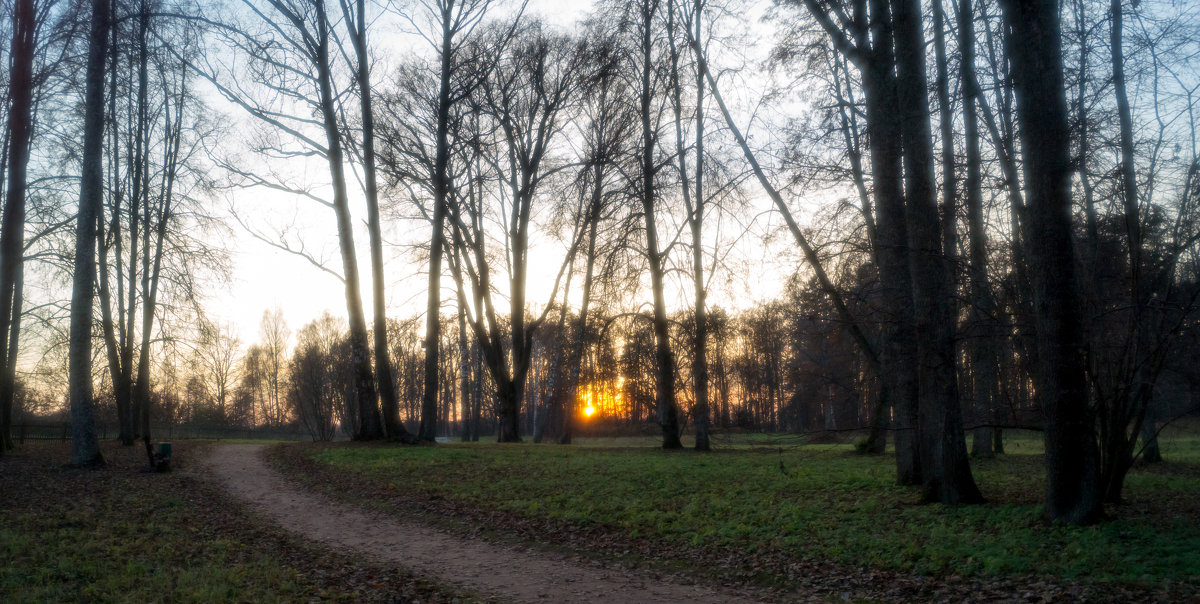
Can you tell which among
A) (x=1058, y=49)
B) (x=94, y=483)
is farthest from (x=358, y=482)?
(x=1058, y=49)

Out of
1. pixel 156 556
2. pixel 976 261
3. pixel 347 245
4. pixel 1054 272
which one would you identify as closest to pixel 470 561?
pixel 156 556

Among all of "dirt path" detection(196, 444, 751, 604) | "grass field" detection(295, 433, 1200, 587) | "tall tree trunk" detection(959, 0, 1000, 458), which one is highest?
"tall tree trunk" detection(959, 0, 1000, 458)

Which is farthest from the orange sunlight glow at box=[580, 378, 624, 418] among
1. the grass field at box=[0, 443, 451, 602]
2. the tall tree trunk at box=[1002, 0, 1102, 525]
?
the tall tree trunk at box=[1002, 0, 1102, 525]

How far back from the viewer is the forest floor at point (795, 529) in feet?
21.0

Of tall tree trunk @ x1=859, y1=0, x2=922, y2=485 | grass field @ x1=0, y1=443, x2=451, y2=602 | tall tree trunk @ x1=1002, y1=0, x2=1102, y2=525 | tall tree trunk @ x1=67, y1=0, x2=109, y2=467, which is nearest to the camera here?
grass field @ x1=0, y1=443, x2=451, y2=602

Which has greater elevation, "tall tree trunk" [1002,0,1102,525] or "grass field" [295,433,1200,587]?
"tall tree trunk" [1002,0,1102,525]

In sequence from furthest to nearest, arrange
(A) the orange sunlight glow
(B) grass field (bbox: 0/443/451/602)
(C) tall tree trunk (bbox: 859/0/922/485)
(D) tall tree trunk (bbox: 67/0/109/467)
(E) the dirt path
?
(A) the orange sunlight glow
(D) tall tree trunk (bbox: 67/0/109/467)
(C) tall tree trunk (bbox: 859/0/922/485)
(E) the dirt path
(B) grass field (bbox: 0/443/451/602)

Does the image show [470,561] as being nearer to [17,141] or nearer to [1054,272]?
[1054,272]

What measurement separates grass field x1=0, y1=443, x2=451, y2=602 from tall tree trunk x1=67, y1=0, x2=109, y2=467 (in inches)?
118

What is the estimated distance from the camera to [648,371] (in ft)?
61.9

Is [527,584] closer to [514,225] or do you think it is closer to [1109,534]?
[1109,534]

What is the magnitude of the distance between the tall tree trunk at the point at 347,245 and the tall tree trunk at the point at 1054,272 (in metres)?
17.3

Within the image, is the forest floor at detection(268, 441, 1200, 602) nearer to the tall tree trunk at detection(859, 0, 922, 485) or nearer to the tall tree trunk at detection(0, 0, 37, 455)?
the tall tree trunk at detection(859, 0, 922, 485)

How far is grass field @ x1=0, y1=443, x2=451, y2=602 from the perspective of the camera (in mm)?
6324
